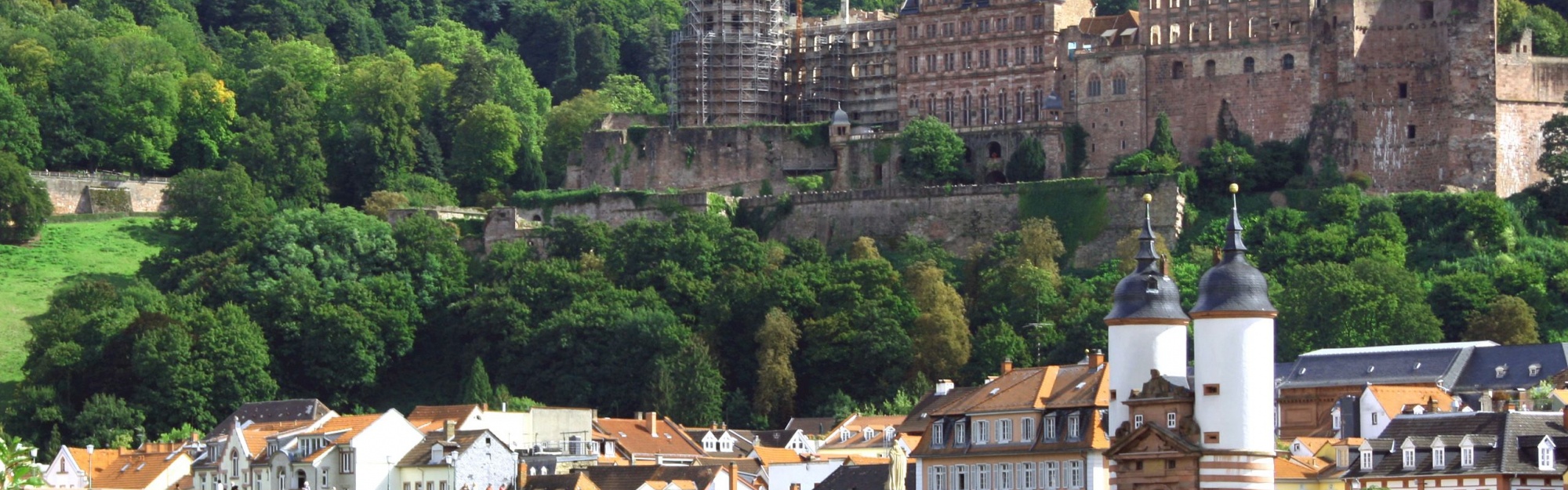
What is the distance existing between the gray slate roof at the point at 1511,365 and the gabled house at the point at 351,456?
23.5 meters

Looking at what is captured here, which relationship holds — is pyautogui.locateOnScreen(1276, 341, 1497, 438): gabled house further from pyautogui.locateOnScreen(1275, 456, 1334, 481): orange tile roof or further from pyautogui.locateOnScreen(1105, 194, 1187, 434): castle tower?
pyautogui.locateOnScreen(1105, 194, 1187, 434): castle tower

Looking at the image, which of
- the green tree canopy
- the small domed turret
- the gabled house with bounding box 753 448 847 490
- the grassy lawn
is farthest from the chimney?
the small domed turret

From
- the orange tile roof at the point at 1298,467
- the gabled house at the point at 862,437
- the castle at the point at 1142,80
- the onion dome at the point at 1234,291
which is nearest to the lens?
the onion dome at the point at 1234,291

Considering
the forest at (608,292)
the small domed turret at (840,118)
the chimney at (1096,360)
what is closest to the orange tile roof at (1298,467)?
the chimney at (1096,360)

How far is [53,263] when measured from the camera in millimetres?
111438

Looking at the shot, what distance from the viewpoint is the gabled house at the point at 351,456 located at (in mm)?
73438

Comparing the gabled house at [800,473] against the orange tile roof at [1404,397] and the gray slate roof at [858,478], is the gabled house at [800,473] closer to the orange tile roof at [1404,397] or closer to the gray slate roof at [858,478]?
the gray slate roof at [858,478]

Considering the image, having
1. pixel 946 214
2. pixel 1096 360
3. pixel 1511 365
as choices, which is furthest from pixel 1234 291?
pixel 946 214

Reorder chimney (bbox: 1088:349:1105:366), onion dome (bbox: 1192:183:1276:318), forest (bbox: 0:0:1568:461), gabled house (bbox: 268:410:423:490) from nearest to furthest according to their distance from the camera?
1. onion dome (bbox: 1192:183:1276:318)
2. chimney (bbox: 1088:349:1105:366)
3. gabled house (bbox: 268:410:423:490)
4. forest (bbox: 0:0:1568:461)

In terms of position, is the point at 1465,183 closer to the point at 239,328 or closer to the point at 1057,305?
the point at 1057,305

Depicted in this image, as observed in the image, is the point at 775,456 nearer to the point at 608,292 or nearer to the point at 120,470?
the point at 120,470

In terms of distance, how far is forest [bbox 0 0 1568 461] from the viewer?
92.2 m

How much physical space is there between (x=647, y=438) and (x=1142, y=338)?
34895 millimetres

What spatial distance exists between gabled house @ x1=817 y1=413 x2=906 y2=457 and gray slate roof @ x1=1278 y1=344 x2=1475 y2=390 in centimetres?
916
